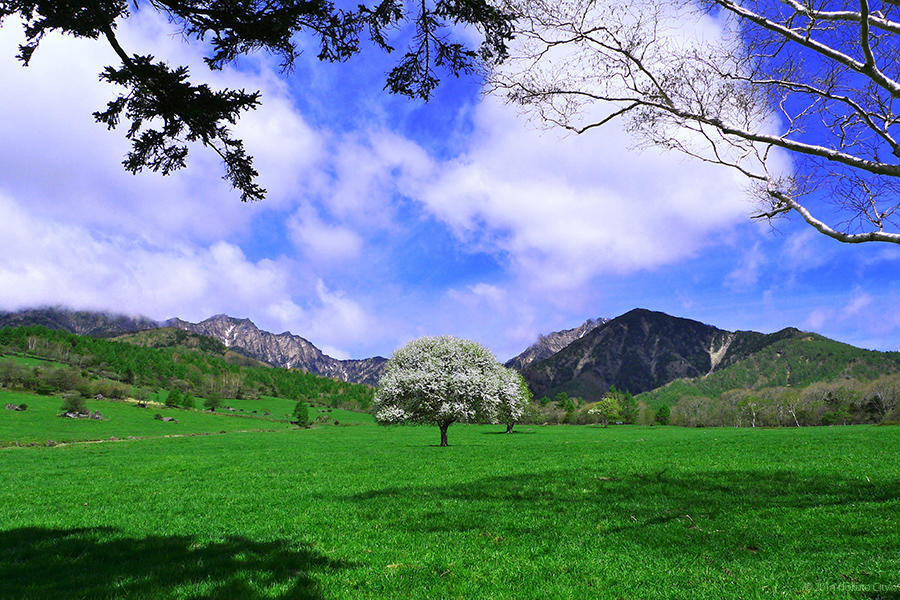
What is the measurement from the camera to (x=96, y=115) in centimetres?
681

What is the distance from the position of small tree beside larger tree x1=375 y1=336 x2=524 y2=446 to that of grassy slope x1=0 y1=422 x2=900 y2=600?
62.5 ft

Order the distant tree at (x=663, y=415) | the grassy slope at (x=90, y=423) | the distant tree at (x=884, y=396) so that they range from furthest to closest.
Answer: the distant tree at (x=663, y=415)
the distant tree at (x=884, y=396)
the grassy slope at (x=90, y=423)

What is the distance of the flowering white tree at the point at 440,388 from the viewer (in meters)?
37.5

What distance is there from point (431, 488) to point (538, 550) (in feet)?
25.4

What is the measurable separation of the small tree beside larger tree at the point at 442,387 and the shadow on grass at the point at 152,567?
92.8ft

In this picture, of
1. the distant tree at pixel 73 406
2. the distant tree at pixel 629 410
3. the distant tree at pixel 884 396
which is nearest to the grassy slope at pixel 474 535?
the distant tree at pixel 73 406

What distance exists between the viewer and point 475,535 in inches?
380

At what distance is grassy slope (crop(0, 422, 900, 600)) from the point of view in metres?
6.77

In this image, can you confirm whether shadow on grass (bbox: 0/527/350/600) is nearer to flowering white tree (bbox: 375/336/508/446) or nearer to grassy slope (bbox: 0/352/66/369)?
flowering white tree (bbox: 375/336/508/446)

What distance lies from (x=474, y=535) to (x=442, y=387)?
2772 centimetres

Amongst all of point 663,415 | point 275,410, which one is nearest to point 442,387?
point 663,415

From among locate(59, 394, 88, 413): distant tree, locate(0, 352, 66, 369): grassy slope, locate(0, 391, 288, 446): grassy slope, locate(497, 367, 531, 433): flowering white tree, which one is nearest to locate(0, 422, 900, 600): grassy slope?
locate(497, 367, 531, 433): flowering white tree

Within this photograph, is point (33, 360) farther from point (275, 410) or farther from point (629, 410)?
point (629, 410)

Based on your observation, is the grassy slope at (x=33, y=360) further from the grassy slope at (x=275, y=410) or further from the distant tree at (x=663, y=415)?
the distant tree at (x=663, y=415)
